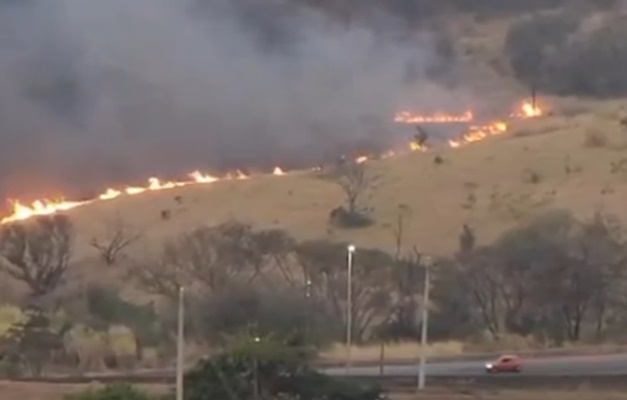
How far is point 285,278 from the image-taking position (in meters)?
72.1

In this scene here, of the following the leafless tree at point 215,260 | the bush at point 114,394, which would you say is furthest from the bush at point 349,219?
the bush at point 114,394

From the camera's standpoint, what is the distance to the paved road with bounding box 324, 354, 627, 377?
50.9 meters

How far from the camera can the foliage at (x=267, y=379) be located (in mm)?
40469

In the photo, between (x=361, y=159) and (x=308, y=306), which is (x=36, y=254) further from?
(x=361, y=159)

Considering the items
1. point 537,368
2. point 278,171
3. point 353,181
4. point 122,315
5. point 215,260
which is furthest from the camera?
point 278,171

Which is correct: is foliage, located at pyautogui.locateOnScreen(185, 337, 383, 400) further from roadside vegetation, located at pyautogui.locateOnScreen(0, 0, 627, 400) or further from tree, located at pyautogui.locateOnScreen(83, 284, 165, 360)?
tree, located at pyautogui.locateOnScreen(83, 284, 165, 360)

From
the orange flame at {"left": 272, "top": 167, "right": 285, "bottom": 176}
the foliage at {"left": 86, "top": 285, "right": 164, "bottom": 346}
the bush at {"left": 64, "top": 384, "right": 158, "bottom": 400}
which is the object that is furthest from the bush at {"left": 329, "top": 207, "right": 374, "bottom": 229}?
the bush at {"left": 64, "top": 384, "right": 158, "bottom": 400}

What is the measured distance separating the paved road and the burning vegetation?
1062 inches

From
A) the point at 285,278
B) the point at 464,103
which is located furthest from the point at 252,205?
the point at 464,103

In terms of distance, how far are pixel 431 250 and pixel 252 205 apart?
39.6 feet

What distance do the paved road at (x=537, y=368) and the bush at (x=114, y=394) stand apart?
346 inches

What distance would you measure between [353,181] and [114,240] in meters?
15.3

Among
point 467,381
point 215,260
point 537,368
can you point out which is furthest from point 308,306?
point 467,381

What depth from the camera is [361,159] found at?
99.2m
